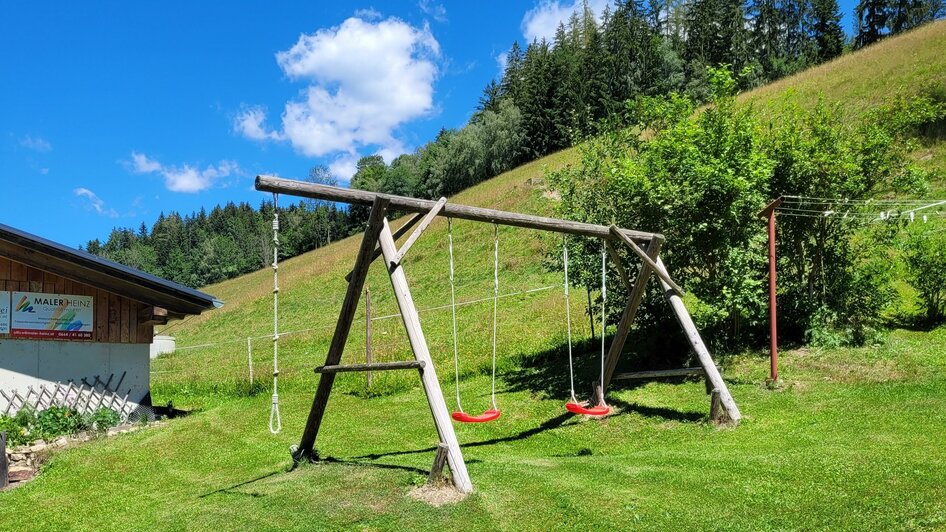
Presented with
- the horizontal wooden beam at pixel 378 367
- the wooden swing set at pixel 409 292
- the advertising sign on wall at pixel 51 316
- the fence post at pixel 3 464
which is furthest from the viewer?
the advertising sign on wall at pixel 51 316

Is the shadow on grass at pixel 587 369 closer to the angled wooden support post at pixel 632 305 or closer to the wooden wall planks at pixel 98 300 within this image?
the angled wooden support post at pixel 632 305

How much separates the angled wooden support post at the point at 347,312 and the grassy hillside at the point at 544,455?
438 millimetres

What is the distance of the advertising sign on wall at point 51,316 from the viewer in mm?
14234

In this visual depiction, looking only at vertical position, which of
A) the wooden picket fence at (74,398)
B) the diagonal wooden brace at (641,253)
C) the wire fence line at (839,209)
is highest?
the wire fence line at (839,209)

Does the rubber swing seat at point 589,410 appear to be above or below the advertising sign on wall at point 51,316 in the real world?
below

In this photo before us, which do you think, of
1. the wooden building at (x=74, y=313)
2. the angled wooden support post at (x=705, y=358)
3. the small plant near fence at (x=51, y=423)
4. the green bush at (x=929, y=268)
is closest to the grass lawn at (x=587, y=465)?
the angled wooden support post at (x=705, y=358)

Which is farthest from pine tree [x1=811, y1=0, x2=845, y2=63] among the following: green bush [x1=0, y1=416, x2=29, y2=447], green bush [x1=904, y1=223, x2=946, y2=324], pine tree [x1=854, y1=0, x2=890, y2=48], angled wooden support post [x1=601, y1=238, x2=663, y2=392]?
green bush [x1=0, y1=416, x2=29, y2=447]

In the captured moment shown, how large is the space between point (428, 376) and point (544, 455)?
3504 mm

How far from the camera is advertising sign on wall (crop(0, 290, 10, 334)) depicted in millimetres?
14055

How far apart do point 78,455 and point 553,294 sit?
1721 cm

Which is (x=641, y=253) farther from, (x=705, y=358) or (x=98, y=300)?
(x=98, y=300)

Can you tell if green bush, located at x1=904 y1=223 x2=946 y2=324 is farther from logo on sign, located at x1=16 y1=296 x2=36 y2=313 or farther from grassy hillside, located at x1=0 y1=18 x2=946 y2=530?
logo on sign, located at x1=16 y1=296 x2=36 y2=313

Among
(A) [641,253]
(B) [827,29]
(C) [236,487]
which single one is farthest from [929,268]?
(B) [827,29]

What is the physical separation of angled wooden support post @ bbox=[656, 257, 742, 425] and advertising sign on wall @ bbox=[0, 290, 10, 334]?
1339 cm
